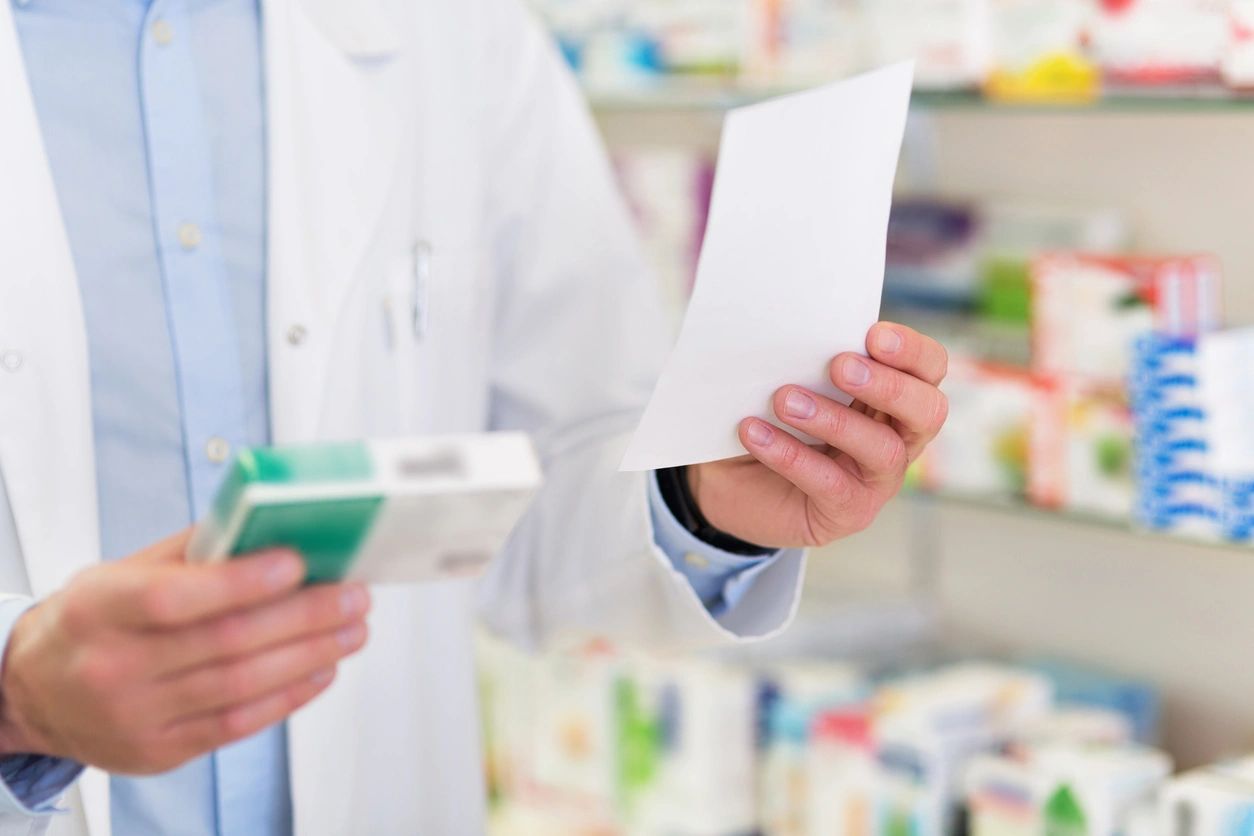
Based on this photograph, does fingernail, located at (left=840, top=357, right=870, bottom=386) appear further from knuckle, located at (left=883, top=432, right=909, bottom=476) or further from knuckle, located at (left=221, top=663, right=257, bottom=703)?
knuckle, located at (left=221, top=663, right=257, bottom=703)

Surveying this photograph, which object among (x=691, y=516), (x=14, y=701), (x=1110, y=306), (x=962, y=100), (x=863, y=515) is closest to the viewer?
(x=14, y=701)

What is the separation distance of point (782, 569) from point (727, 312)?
321mm

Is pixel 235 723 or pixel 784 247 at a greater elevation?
pixel 784 247

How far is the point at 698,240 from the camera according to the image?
1819mm

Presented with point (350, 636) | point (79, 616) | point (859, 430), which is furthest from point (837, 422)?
point (79, 616)

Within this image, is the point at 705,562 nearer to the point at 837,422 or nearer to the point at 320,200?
the point at 837,422

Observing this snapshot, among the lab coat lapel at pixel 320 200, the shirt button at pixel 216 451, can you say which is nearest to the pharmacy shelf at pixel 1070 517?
the lab coat lapel at pixel 320 200

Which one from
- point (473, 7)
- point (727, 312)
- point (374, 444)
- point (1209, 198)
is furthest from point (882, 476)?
point (1209, 198)

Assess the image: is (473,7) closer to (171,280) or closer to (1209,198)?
(171,280)

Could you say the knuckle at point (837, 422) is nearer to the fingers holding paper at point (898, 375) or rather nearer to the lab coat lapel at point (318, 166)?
the fingers holding paper at point (898, 375)

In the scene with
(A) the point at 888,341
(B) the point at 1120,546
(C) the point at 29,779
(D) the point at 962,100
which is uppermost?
(D) the point at 962,100

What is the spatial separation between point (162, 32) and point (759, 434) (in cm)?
56

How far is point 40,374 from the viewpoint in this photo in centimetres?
103

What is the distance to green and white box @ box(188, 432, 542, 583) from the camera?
1.99 feet
